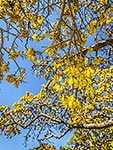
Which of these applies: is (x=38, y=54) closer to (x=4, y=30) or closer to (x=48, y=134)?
(x=4, y=30)

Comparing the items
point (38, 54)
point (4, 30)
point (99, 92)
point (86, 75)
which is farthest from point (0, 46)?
point (99, 92)

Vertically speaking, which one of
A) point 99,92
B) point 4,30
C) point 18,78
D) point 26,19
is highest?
point 99,92

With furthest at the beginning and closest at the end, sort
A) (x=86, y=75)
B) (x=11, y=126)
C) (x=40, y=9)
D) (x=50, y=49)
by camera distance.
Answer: (x=11, y=126), (x=40, y=9), (x=50, y=49), (x=86, y=75)

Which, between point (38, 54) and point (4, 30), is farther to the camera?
point (4, 30)

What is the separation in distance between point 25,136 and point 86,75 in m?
5.02

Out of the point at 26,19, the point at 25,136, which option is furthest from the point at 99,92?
the point at 26,19

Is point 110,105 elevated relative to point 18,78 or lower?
elevated

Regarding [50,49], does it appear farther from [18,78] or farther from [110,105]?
[110,105]

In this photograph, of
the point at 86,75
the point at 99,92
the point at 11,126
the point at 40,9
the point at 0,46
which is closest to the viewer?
the point at 86,75

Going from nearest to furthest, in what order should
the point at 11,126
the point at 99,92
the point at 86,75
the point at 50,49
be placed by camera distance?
the point at 86,75 < the point at 50,49 < the point at 11,126 < the point at 99,92

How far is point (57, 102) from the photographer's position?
28.4 feet

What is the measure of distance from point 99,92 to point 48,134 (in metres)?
1.66

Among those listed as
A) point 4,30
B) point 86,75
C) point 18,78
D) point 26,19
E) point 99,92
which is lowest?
point 86,75

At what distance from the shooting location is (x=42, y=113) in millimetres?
8422
